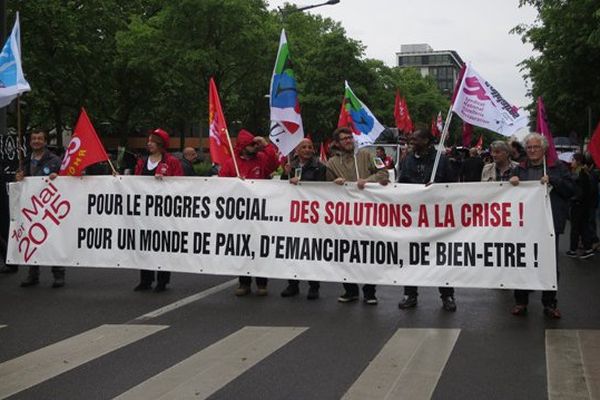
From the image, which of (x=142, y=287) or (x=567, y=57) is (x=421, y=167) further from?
(x=567, y=57)

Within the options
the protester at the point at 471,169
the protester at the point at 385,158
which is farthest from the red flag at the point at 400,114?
the protester at the point at 471,169

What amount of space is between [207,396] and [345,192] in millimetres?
3555

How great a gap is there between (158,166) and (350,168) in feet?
7.62

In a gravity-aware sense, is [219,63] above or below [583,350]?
above

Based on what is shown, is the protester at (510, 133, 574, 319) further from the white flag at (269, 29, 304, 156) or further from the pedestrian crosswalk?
the white flag at (269, 29, 304, 156)

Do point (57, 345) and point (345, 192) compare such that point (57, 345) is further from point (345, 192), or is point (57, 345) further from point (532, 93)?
point (532, 93)

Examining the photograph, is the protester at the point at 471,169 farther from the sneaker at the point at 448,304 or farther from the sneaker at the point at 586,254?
the sneaker at the point at 448,304

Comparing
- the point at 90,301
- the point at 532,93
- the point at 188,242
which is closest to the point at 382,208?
the point at 188,242

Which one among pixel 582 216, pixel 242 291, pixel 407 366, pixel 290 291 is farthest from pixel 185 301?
pixel 582 216

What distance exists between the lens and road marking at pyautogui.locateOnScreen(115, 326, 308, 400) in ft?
16.1

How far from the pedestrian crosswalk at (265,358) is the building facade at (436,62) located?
183 metres

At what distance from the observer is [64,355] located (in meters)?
5.89

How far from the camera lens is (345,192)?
7922 mm

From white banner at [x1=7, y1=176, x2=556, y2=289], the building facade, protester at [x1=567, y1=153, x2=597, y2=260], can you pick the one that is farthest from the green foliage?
the building facade
